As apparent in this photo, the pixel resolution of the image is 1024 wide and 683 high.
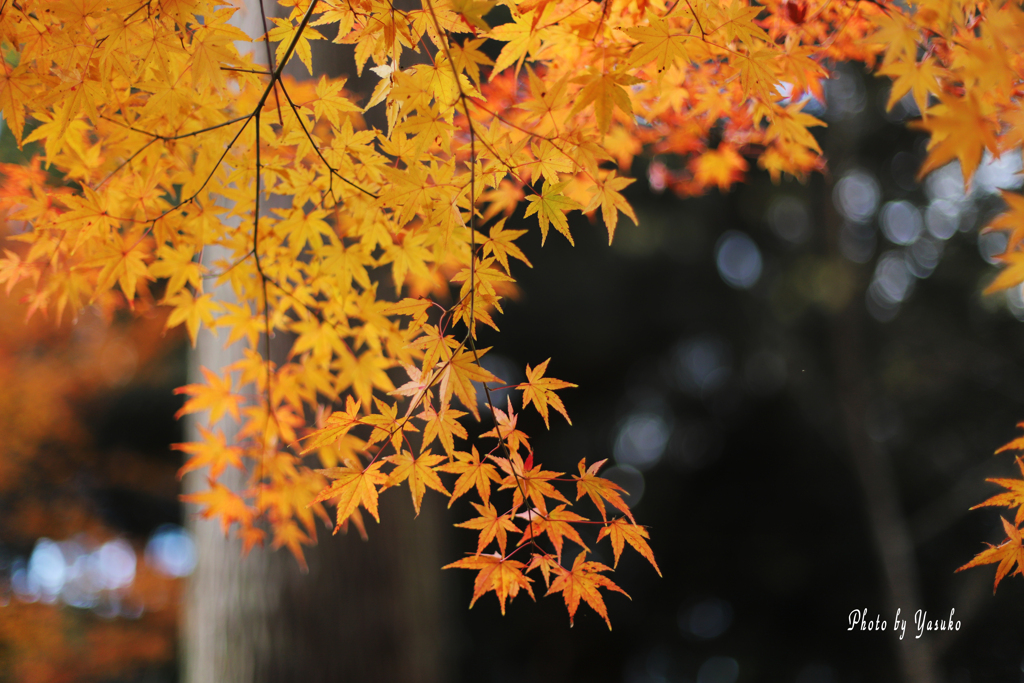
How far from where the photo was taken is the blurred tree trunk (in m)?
2.10

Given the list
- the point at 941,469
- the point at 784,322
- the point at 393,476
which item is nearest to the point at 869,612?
the point at 941,469

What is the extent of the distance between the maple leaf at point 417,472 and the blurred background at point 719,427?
427 centimetres

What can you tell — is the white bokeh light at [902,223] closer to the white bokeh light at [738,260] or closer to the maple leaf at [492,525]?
the white bokeh light at [738,260]

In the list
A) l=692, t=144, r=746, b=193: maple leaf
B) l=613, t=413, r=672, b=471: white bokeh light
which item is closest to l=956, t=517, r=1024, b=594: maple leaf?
l=692, t=144, r=746, b=193: maple leaf

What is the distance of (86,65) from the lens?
0.89 meters

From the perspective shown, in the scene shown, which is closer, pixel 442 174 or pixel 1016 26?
pixel 1016 26

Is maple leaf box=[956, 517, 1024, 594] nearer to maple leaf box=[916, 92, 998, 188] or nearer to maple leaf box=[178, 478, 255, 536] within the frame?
maple leaf box=[916, 92, 998, 188]

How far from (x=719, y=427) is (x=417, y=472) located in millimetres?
5444

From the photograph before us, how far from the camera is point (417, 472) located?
2.88 feet

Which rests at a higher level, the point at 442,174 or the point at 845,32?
the point at 845,32

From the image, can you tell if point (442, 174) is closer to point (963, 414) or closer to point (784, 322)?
point (784, 322)

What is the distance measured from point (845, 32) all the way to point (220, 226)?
4.63 ft

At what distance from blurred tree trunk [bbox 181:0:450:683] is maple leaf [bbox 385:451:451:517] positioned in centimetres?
154

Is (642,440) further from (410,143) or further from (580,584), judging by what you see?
(410,143)
